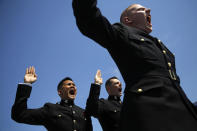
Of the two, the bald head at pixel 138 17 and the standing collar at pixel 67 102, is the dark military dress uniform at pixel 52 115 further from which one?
the bald head at pixel 138 17

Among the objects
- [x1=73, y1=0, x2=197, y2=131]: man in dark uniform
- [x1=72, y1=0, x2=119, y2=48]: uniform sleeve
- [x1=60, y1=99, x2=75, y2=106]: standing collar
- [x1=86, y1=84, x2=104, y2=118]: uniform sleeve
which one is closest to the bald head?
[x1=73, y1=0, x2=197, y2=131]: man in dark uniform

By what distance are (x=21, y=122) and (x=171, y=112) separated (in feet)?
12.6

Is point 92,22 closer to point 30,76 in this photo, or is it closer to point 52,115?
point 30,76

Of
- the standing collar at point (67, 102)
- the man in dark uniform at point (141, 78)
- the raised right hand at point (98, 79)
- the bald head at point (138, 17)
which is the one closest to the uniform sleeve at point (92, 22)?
the man in dark uniform at point (141, 78)

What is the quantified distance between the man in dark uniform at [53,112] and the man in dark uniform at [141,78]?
9.82ft

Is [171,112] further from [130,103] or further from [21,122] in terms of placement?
[21,122]

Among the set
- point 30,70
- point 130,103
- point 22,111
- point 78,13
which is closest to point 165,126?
point 130,103

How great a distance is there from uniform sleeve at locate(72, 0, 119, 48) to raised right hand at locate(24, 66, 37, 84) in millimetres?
3177

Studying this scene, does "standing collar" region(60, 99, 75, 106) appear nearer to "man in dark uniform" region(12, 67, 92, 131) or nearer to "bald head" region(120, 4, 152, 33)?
"man in dark uniform" region(12, 67, 92, 131)

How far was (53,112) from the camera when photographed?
541cm

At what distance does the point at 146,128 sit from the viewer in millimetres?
1825

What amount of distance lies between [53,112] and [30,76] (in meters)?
1.10

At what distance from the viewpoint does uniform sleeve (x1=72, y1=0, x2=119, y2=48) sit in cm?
197

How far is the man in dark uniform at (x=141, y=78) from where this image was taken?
1.88m
